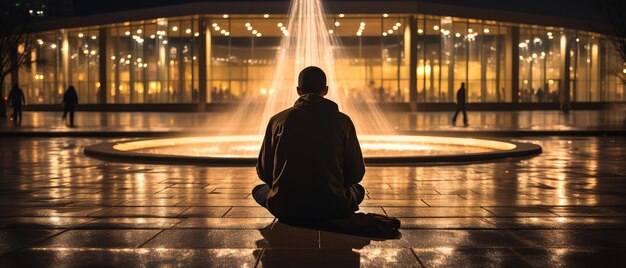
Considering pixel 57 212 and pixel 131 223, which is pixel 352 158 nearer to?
pixel 131 223

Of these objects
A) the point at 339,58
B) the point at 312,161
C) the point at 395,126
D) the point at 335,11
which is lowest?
the point at 395,126

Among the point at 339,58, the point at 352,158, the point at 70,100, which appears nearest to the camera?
the point at 352,158

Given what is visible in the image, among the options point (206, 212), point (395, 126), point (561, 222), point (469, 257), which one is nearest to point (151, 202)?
point (206, 212)

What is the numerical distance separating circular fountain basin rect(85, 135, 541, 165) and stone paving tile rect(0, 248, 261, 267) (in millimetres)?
8032

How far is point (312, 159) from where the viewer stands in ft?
20.3

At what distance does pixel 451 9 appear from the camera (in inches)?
2206

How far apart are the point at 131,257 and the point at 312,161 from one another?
1.65 meters

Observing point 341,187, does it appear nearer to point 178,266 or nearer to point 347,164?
point 347,164

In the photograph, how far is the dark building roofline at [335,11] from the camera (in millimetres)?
53625

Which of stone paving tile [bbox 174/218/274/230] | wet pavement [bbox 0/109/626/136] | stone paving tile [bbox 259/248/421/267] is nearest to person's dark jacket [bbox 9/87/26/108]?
wet pavement [bbox 0/109/626/136]

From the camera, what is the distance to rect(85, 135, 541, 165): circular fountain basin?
14.3 m

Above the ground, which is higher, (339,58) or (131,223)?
(339,58)

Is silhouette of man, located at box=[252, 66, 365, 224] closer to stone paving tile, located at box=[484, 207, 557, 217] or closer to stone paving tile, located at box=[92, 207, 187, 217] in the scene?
stone paving tile, located at box=[92, 207, 187, 217]

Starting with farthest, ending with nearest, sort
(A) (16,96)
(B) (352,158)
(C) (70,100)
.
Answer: (A) (16,96)
(C) (70,100)
(B) (352,158)
